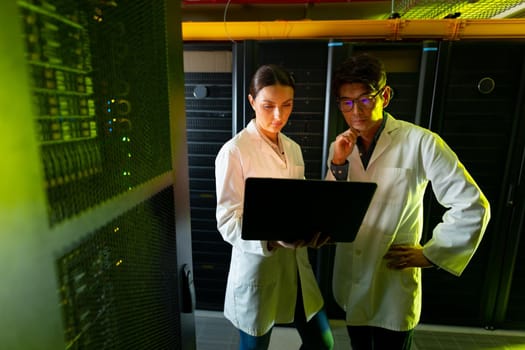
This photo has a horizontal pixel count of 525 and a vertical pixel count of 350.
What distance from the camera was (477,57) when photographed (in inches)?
67.1

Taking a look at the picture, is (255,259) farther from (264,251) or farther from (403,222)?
(403,222)

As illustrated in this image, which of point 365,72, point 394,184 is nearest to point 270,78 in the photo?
point 365,72

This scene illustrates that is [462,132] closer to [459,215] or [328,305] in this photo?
[459,215]

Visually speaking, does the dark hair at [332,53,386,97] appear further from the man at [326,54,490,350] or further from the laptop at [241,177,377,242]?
the laptop at [241,177,377,242]

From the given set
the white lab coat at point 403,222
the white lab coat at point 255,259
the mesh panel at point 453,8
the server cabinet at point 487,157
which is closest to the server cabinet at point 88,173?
the white lab coat at point 255,259

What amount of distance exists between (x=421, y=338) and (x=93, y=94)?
8.00 ft

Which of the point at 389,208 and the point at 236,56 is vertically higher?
the point at 236,56

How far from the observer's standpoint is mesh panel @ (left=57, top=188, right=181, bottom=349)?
33 cm

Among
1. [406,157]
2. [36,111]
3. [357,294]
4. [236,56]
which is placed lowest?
[357,294]

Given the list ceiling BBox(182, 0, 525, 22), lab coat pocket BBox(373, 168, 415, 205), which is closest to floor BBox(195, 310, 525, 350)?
lab coat pocket BBox(373, 168, 415, 205)

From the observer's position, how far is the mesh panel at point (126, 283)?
33 centimetres

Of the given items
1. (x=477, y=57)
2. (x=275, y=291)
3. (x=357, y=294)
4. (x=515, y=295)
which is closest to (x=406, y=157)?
(x=357, y=294)

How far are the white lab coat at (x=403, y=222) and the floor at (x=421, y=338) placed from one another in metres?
0.96

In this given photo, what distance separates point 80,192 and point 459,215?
114 centimetres
